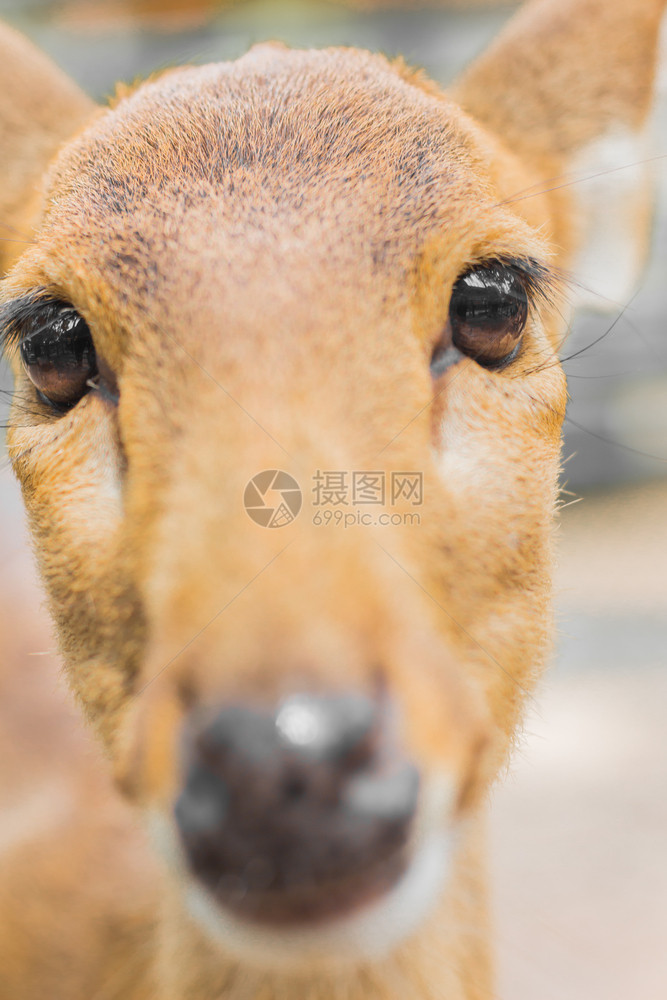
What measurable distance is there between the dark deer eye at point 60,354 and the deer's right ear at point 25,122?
60 cm

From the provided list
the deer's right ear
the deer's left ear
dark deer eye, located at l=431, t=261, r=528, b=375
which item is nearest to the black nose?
dark deer eye, located at l=431, t=261, r=528, b=375

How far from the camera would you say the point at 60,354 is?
1.22 metres

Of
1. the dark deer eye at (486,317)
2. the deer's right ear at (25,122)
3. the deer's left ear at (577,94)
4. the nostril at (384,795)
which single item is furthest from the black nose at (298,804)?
the deer's right ear at (25,122)

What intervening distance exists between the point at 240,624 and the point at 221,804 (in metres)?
0.17

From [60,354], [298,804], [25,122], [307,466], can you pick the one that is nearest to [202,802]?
[298,804]

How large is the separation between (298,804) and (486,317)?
0.75 m

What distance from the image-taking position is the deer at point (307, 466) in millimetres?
816

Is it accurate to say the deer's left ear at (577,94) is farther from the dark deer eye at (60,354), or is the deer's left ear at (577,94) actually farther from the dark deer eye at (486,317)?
the dark deer eye at (60,354)

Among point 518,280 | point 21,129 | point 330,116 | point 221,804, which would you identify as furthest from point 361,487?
point 21,129

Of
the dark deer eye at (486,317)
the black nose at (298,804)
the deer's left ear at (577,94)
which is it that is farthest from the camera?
the deer's left ear at (577,94)

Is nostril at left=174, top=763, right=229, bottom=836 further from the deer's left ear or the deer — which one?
the deer's left ear

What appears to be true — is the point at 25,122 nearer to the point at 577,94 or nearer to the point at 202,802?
the point at 577,94

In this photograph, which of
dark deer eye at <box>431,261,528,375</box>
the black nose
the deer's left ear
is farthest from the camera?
the deer's left ear

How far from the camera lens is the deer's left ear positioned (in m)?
1.67
